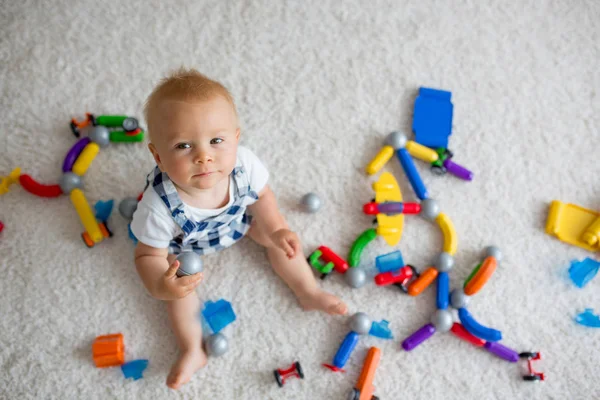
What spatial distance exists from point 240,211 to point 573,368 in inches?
27.3

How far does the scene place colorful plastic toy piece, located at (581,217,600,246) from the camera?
3.43 feet

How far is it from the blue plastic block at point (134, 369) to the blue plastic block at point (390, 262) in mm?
486

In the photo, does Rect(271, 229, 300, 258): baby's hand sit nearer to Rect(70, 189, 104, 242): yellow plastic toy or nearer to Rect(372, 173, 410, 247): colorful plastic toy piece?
Rect(372, 173, 410, 247): colorful plastic toy piece

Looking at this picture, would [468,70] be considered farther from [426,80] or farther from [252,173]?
[252,173]

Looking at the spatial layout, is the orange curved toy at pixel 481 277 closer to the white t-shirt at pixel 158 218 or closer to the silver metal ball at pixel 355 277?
the silver metal ball at pixel 355 277

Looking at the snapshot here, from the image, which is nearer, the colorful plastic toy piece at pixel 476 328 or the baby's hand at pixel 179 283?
the baby's hand at pixel 179 283

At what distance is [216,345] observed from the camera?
38.5 inches

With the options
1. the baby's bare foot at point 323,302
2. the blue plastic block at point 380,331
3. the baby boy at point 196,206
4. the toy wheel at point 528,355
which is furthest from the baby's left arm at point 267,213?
the toy wheel at point 528,355

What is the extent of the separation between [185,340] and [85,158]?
1.40 ft

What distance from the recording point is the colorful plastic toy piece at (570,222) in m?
1.08

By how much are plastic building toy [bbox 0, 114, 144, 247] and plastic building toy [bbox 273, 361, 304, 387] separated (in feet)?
1.41

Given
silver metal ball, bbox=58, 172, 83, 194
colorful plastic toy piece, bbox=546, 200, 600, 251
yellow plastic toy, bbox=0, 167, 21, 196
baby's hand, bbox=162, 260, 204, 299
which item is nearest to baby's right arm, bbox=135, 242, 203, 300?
baby's hand, bbox=162, 260, 204, 299

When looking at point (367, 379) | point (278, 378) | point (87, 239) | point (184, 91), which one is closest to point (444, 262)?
point (367, 379)

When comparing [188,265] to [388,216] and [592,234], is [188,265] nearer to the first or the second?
[388,216]
